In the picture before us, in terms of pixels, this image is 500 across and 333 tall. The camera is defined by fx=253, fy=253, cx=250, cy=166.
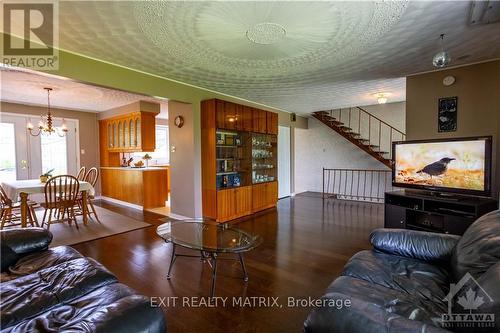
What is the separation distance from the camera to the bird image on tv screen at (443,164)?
3170 millimetres

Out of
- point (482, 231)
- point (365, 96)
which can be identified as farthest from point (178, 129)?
point (482, 231)

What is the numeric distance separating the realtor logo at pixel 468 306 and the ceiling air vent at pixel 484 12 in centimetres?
227

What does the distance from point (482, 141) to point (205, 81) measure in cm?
397

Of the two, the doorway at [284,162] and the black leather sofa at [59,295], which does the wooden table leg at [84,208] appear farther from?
the doorway at [284,162]

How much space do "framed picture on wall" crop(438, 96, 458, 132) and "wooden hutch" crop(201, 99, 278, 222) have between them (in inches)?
127

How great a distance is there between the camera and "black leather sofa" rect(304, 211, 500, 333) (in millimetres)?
1048

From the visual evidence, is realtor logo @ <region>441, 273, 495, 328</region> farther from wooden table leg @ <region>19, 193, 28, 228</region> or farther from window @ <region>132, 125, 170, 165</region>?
window @ <region>132, 125, 170, 165</region>

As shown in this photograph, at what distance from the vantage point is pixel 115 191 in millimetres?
6641

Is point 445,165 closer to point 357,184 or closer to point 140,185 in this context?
point 357,184

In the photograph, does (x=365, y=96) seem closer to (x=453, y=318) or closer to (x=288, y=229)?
(x=288, y=229)

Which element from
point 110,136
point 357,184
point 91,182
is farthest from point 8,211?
point 357,184

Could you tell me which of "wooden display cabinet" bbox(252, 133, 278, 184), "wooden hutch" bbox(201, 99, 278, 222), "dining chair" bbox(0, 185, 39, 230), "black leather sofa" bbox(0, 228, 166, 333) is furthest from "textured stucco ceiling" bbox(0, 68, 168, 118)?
"black leather sofa" bbox(0, 228, 166, 333)

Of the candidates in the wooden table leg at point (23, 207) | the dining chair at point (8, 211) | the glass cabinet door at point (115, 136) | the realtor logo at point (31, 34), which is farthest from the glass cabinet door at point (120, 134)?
the realtor logo at point (31, 34)

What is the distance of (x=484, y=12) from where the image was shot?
229 centimetres
